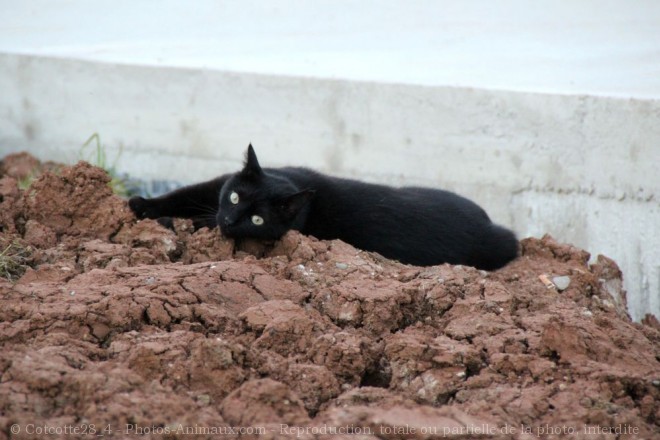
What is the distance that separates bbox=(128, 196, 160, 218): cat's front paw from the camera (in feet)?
15.1

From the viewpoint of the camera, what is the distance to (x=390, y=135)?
588 centimetres

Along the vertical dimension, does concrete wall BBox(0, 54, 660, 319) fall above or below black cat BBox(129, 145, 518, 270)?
above

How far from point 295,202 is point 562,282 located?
1389 mm


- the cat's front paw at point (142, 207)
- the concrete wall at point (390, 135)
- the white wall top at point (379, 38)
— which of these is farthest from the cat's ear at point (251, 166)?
the white wall top at point (379, 38)

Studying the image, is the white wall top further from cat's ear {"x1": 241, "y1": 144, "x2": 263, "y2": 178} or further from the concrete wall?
cat's ear {"x1": 241, "y1": 144, "x2": 263, "y2": 178}

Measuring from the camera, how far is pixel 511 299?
377cm

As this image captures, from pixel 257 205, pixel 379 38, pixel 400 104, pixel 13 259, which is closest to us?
pixel 13 259

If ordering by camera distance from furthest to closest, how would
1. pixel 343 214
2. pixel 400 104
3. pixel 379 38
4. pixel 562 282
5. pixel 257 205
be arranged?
pixel 379 38 < pixel 400 104 < pixel 343 214 < pixel 257 205 < pixel 562 282

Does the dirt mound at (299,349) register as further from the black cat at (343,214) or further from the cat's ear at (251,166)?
the cat's ear at (251,166)

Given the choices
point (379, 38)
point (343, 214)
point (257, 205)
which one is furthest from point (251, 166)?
point (379, 38)

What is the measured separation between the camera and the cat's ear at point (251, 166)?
458cm

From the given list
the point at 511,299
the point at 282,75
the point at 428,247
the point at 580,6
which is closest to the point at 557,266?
the point at 428,247

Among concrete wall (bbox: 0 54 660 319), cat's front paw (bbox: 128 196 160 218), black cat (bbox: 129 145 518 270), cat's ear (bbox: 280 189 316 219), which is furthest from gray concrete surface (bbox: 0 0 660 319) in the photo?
cat's front paw (bbox: 128 196 160 218)

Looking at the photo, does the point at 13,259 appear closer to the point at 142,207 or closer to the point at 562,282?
the point at 142,207
